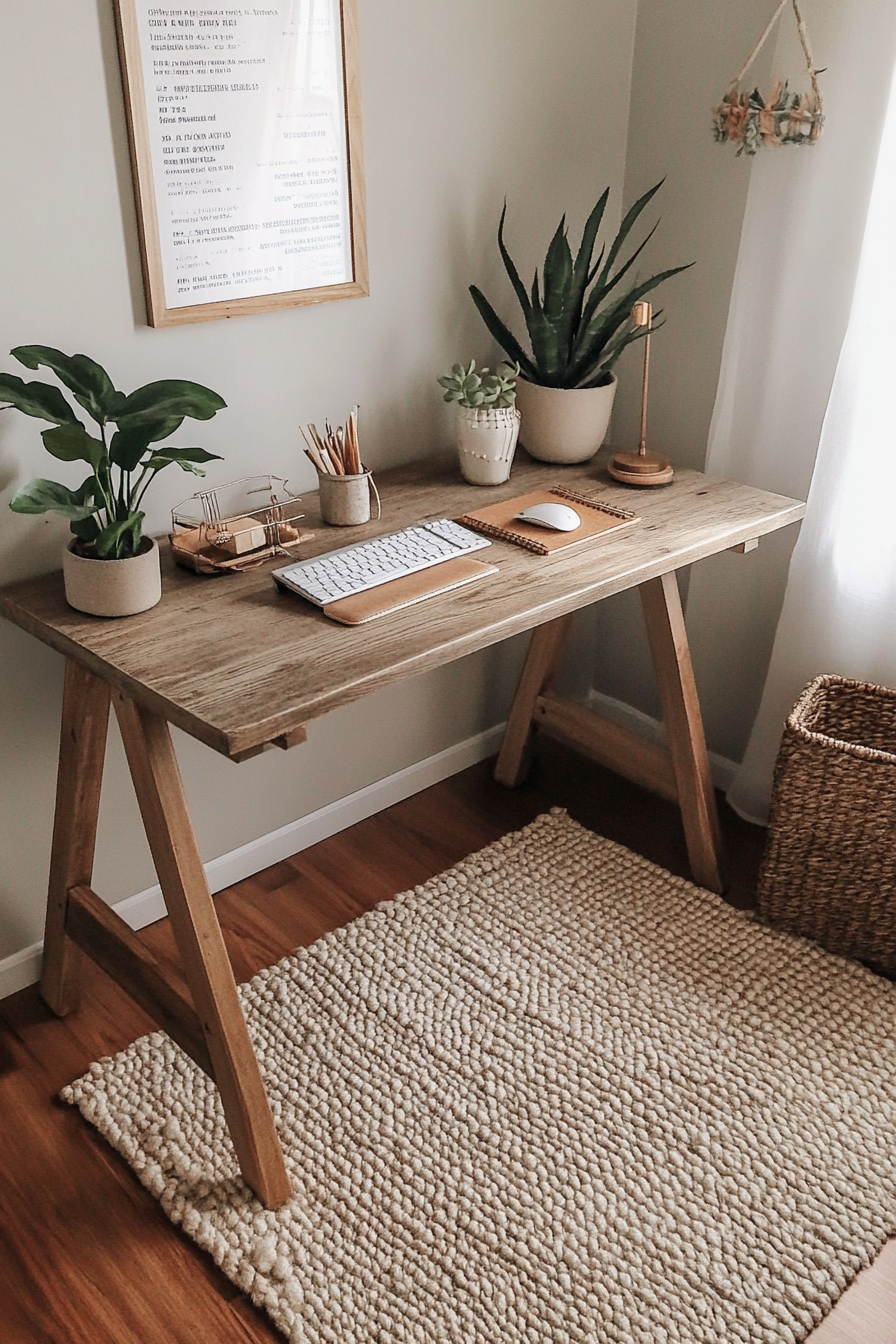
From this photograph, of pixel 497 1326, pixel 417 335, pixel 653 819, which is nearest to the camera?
pixel 497 1326

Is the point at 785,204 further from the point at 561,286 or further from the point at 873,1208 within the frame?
the point at 873,1208

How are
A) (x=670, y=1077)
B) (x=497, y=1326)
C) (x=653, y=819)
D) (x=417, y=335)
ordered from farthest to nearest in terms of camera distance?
1. (x=653, y=819)
2. (x=417, y=335)
3. (x=670, y=1077)
4. (x=497, y=1326)

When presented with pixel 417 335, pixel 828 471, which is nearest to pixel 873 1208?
pixel 828 471

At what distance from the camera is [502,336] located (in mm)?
2088

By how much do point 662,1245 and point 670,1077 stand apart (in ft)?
0.95

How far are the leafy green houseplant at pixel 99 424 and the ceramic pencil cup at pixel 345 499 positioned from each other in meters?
0.35

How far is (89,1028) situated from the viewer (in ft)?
6.15

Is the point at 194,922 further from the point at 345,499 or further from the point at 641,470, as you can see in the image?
the point at 641,470

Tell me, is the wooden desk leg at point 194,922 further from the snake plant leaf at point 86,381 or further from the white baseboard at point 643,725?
the white baseboard at point 643,725

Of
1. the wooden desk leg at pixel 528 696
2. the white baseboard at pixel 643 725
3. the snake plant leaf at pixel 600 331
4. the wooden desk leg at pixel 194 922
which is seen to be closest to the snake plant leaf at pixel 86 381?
the wooden desk leg at pixel 194 922

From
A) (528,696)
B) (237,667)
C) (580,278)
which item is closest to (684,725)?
(528,696)

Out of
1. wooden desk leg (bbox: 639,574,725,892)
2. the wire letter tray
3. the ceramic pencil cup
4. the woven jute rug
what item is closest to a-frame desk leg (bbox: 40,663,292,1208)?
the woven jute rug

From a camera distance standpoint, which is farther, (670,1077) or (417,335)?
(417,335)

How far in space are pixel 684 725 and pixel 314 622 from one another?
0.84 metres
